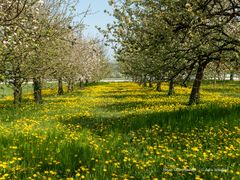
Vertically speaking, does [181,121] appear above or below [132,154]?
above

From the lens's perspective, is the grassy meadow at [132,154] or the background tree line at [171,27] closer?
the grassy meadow at [132,154]

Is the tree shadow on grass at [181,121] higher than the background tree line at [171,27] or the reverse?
the reverse

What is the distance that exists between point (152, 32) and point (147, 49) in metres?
0.73

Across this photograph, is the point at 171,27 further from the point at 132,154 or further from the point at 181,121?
the point at 132,154

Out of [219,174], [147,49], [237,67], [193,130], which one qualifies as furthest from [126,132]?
[237,67]

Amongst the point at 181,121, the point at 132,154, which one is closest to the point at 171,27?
the point at 181,121

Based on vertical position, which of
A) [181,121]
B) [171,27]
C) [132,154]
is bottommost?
[132,154]

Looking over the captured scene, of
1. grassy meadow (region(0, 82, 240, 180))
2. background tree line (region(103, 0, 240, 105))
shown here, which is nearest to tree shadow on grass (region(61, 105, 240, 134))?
grassy meadow (region(0, 82, 240, 180))

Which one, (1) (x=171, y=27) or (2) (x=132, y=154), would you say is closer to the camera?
(2) (x=132, y=154)

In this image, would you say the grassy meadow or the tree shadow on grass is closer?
the grassy meadow

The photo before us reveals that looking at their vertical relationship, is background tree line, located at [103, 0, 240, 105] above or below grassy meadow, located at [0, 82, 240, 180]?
above

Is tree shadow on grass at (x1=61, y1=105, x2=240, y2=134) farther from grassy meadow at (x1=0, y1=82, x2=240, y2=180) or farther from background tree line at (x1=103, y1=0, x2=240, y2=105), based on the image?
background tree line at (x1=103, y1=0, x2=240, y2=105)

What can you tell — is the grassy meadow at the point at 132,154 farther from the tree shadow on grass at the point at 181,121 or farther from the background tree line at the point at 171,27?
the background tree line at the point at 171,27

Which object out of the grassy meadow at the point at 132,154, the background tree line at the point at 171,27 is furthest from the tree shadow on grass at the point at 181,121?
the background tree line at the point at 171,27
